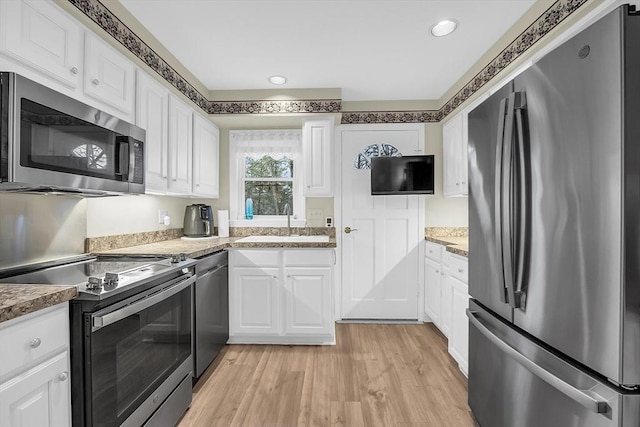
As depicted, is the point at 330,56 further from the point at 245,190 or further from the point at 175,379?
the point at 175,379

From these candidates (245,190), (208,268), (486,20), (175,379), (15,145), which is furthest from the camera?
(245,190)

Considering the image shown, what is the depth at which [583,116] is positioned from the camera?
3.33 feet

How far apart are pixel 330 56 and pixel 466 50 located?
107 cm

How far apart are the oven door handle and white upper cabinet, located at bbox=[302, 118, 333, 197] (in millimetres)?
1740

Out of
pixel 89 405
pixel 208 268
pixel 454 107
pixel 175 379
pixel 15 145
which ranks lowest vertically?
pixel 175 379

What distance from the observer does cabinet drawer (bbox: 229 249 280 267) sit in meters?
2.91

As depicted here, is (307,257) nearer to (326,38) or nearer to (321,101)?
(321,101)

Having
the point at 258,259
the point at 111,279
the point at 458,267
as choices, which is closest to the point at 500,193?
the point at 458,267

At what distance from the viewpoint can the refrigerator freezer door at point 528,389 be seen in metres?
0.95

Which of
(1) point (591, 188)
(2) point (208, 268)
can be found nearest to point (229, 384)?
(2) point (208, 268)

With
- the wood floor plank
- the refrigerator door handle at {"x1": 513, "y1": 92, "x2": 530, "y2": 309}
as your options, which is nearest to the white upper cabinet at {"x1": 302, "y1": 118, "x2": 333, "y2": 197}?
the wood floor plank

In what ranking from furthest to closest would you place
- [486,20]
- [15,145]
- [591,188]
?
[486,20] < [15,145] < [591,188]

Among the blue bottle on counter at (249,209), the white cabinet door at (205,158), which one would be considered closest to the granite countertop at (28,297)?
the white cabinet door at (205,158)

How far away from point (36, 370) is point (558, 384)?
1.68 meters
